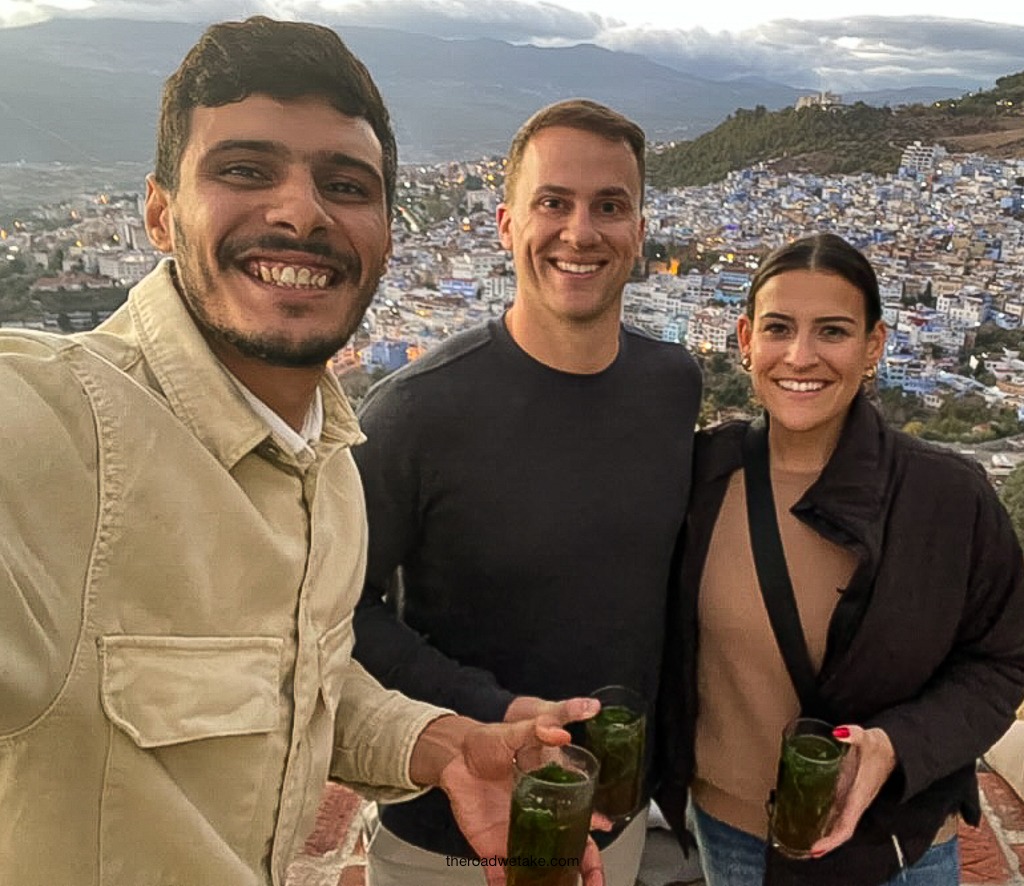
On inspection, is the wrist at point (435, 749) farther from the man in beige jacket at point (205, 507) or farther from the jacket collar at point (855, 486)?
the jacket collar at point (855, 486)

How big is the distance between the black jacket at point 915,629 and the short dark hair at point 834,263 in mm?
227

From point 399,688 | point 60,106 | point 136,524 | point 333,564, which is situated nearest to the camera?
point 136,524

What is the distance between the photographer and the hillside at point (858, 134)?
3.67 m

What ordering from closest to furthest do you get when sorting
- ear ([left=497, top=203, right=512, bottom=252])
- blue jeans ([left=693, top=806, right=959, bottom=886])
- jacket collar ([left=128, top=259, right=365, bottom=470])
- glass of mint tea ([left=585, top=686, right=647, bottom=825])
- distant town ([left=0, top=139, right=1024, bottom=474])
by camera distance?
jacket collar ([left=128, top=259, right=365, bottom=470]) → glass of mint tea ([left=585, top=686, right=647, bottom=825]) → blue jeans ([left=693, top=806, right=959, bottom=886]) → ear ([left=497, top=203, right=512, bottom=252]) → distant town ([left=0, top=139, right=1024, bottom=474])

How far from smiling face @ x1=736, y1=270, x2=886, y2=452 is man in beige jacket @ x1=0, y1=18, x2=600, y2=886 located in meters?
0.68

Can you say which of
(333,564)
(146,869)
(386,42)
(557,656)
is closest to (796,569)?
(557,656)

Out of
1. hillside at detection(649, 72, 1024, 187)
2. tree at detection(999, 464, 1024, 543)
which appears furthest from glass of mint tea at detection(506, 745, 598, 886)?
hillside at detection(649, 72, 1024, 187)

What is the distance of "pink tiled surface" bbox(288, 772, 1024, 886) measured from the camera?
5.66 ft

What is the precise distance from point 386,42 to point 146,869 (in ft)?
8.51

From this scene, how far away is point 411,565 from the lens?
5.14 feet

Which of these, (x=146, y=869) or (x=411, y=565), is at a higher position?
(x=146, y=869)

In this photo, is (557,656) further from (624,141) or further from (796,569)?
(624,141)

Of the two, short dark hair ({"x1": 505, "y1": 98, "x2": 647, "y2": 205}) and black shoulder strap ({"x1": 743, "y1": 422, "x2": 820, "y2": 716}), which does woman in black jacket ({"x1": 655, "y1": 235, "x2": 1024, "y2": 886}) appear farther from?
short dark hair ({"x1": 505, "y1": 98, "x2": 647, "y2": 205})

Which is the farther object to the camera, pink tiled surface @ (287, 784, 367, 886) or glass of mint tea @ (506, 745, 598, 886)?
pink tiled surface @ (287, 784, 367, 886)
